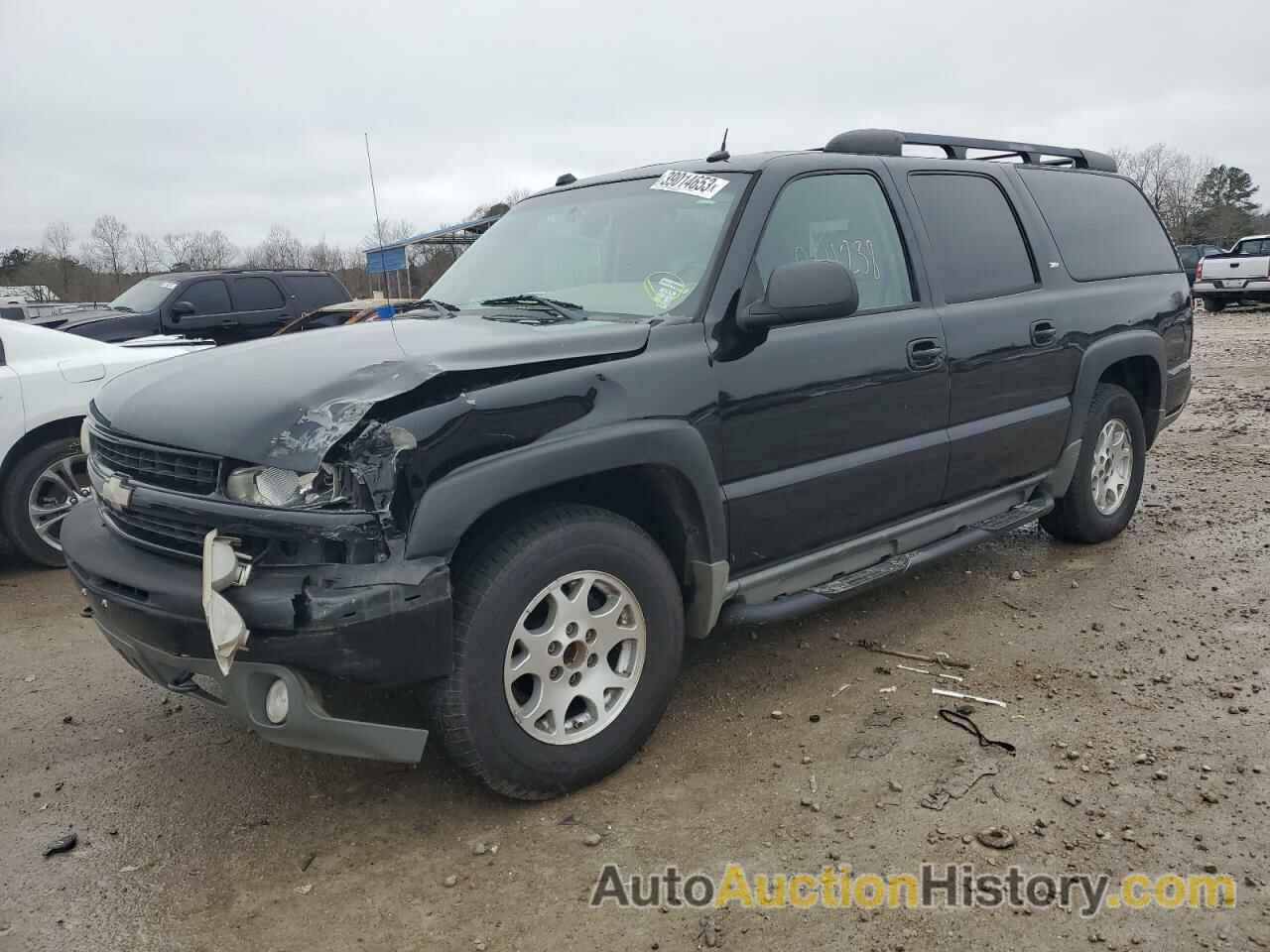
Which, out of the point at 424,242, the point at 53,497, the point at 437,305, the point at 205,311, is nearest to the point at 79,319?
the point at 205,311

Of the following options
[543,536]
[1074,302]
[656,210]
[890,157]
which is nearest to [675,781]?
[543,536]

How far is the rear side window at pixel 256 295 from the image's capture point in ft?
39.8

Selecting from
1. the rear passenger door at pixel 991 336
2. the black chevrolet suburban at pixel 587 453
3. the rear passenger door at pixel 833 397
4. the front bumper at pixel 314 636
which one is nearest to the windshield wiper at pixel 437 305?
the black chevrolet suburban at pixel 587 453

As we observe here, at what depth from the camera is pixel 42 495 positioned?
18.1ft

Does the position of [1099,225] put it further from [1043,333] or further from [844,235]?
[844,235]

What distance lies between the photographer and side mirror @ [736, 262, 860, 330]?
3119mm

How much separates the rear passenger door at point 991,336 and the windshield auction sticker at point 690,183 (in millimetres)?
1002

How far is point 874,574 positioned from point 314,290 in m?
10.8

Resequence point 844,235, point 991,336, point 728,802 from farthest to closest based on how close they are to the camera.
Answer: point 991,336, point 844,235, point 728,802

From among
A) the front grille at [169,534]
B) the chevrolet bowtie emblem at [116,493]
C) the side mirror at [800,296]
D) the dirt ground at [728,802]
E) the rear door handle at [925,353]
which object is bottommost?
the dirt ground at [728,802]

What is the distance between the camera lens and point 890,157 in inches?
160

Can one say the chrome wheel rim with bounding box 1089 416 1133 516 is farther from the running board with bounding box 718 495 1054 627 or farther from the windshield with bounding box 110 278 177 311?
the windshield with bounding box 110 278 177 311

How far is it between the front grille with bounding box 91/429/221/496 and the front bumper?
0.23 m

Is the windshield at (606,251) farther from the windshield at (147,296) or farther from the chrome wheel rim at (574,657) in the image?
the windshield at (147,296)
